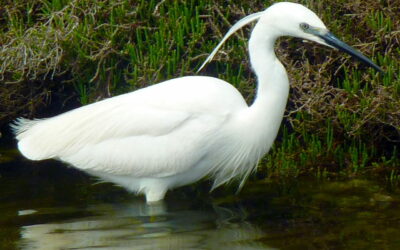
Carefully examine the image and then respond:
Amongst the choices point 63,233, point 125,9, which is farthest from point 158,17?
point 63,233

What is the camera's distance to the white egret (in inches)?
187

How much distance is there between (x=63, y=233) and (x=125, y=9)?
6.97ft

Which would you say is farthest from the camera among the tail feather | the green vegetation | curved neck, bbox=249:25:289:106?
the green vegetation

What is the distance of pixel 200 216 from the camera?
497 cm

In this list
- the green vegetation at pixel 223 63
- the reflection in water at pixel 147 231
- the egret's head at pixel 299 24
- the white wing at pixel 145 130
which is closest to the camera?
the reflection in water at pixel 147 231

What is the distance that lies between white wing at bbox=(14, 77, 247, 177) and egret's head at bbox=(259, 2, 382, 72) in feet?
1.70

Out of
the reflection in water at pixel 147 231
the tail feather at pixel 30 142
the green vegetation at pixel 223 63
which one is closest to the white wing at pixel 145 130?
the tail feather at pixel 30 142

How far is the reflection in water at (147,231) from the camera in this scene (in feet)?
14.6

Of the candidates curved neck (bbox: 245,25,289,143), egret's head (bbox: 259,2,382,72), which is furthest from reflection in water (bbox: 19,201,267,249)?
egret's head (bbox: 259,2,382,72)

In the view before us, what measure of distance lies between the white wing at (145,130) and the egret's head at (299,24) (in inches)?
20.5

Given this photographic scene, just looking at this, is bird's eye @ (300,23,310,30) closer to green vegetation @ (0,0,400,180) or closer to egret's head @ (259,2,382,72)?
egret's head @ (259,2,382,72)

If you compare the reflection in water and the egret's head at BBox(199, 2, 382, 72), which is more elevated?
the egret's head at BBox(199, 2, 382, 72)

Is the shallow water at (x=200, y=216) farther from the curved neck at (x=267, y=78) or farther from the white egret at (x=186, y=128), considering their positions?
the curved neck at (x=267, y=78)

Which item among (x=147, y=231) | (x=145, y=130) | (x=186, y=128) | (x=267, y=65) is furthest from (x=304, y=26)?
(x=147, y=231)
